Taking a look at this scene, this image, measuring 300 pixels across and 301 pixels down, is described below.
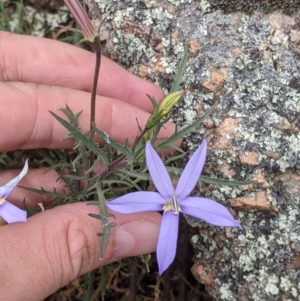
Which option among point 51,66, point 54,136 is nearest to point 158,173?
point 54,136

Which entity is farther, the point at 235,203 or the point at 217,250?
the point at 217,250

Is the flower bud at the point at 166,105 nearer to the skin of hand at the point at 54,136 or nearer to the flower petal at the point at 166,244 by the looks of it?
the flower petal at the point at 166,244

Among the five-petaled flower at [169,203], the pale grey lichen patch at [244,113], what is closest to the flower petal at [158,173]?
the five-petaled flower at [169,203]

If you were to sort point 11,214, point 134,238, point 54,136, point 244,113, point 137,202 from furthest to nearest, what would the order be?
point 54,136 → point 244,113 → point 134,238 → point 11,214 → point 137,202

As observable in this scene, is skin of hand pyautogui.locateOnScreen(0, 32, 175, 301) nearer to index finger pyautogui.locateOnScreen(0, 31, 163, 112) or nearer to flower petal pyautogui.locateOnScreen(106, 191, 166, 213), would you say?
index finger pyautogui.locateOnScreen(0, 31, 163, 112)

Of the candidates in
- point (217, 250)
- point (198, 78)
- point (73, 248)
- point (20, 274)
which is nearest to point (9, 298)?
point (20, 274)

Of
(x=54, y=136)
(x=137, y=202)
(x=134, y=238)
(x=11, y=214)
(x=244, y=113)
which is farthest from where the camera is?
(x=54, y=136)

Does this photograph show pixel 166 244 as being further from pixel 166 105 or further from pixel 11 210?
pixel 11 210

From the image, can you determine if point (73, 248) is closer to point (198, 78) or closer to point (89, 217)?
point (89, 217)
